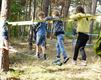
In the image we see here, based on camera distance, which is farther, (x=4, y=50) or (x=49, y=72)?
(x=4, y=50)

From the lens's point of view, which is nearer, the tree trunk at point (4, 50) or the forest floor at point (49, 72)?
the forest floor at point (49, 72)

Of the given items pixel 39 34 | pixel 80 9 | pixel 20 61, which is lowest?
pixel 20 61

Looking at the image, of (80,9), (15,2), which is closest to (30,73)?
(80,9)

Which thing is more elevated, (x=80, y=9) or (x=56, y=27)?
(x=80, y=9)

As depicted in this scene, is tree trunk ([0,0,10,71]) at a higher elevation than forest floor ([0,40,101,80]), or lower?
higher

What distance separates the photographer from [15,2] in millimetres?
18797

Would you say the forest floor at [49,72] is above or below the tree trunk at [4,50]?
below

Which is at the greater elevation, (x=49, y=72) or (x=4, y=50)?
(x=4, y=50)

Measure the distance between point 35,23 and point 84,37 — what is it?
2.27 meters

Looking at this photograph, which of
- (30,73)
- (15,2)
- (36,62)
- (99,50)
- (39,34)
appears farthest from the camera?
(15,2)

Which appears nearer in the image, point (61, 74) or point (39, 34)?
point (61, 74)

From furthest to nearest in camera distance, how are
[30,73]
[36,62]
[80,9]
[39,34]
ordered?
[36,62]
[39,34]
[30,73]
[80,9]

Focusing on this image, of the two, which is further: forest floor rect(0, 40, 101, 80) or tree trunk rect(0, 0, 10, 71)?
tree trunk rect(0, 0, 10, 71)

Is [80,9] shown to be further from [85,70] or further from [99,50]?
[99,50]
